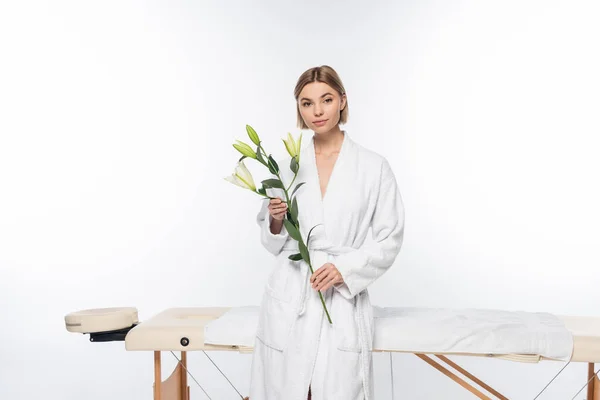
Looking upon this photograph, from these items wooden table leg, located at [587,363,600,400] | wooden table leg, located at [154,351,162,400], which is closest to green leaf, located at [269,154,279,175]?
wooden table leg, located at [154,351,162,400]

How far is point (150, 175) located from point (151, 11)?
40.6 inches

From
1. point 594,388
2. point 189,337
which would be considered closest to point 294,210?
point 189,337

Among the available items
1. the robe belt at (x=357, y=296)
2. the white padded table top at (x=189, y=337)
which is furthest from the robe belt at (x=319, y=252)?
the white padded table top at (x=189, y=337)

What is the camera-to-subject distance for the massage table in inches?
101

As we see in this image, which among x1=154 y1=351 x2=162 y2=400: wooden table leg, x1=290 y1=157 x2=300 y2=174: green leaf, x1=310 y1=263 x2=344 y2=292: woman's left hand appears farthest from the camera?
x1=154 y1=351 x2=162 y2=400: wooden table leg

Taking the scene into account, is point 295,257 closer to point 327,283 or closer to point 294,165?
point 327,283

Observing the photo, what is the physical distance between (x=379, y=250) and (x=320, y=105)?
1.58 ft

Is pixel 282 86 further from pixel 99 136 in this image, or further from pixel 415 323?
pixel 415 323

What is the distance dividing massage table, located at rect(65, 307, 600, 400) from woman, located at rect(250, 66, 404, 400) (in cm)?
35

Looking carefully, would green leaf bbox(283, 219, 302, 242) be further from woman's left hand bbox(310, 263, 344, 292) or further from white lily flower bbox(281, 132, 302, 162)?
white lily flower bbox(281, 132, 302, 162)

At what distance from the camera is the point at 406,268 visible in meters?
4.36

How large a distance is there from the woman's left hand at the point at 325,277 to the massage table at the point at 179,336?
1.48 feet

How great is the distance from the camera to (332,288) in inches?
90.5

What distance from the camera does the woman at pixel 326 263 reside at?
7.31 feet
